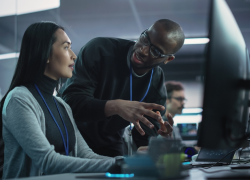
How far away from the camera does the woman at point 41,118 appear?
971 mm

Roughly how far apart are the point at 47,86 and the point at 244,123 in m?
0.92

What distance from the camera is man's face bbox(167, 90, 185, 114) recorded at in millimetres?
3248

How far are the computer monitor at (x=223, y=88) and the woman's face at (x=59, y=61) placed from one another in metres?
0.84

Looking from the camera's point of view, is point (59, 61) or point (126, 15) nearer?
point (59, 61)

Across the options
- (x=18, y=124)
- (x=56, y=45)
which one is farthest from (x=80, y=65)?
(x=18, y=124)

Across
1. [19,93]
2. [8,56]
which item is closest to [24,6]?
[8,56]

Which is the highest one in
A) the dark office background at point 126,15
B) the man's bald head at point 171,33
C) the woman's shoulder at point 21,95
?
the dark office background at point 126,15

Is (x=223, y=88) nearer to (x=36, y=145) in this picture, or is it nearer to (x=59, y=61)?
(x=36, y=145)

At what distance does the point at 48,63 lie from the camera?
4.38 ft

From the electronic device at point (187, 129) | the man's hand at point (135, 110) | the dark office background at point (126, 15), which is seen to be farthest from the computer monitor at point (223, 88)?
the electronic device at point (187, 129)

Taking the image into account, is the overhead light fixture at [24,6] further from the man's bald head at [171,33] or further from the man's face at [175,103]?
the man's face at [175,103]

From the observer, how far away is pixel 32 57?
125 centimetres

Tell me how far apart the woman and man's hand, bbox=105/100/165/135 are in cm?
24

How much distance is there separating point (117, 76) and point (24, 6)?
5.27 ft
